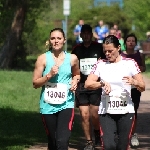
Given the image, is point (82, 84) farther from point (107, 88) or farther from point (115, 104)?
point (107, 88)

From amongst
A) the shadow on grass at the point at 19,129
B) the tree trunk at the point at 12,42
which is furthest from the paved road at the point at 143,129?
the tree trunk at the point at 12,42

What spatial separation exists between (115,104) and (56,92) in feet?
2.61

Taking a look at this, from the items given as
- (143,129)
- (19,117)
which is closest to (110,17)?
(19,117)

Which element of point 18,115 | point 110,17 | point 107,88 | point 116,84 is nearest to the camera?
point 107,88

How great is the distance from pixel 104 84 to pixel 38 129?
5.16 metres

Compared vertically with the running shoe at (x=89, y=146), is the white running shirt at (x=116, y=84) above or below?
above

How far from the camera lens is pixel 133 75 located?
860 cm

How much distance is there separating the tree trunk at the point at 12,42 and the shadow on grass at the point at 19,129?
13.6 metres

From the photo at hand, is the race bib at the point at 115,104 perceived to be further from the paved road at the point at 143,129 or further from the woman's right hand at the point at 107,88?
the paved road at the point at 143,129

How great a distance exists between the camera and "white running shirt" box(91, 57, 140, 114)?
848 cm

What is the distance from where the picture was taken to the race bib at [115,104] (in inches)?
336

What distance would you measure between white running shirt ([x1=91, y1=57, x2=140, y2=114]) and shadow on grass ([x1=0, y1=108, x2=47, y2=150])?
2758mm

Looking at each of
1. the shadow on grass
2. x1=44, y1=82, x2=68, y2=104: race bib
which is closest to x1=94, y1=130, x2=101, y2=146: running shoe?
the shadow on grass

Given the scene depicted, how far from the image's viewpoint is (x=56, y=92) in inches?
349
